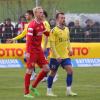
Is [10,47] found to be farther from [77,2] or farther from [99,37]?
[77,2]

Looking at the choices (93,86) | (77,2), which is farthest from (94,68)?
(77,2)

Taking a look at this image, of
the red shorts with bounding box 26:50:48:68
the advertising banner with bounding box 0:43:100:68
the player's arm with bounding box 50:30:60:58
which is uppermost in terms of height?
the player's arm with bounding box 50:30:60:58

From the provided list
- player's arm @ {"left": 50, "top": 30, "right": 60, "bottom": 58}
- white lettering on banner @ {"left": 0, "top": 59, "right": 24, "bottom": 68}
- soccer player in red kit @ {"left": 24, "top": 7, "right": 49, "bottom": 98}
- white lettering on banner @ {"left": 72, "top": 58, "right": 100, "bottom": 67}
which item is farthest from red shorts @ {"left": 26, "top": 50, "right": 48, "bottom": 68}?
white lettering on banner @ {"left": 72, "top": 58, "right": 100, "bottom": 67}

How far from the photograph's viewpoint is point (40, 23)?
14.9 metres

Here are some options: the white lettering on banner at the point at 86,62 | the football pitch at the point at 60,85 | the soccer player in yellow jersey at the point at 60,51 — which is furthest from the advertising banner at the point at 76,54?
the soccer player in yellow jersey at the point at 60,51

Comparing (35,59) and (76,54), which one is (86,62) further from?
(35,59)

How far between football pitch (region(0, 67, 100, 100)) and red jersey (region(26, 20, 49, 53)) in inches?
48.3

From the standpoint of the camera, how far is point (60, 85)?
17828mm

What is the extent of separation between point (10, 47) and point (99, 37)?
413 centimetres

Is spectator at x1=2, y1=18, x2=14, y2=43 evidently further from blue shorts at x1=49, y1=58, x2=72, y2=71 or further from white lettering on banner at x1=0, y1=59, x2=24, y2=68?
blue shorts at x1=49, y1=58, x2=72, y2=71

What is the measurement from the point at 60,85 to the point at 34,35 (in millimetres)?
3328

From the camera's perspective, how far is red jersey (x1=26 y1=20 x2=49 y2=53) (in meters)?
14.7

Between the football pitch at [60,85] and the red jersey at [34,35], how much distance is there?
123 centimetres

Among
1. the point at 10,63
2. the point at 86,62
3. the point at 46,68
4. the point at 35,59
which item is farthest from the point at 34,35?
the point at 86,62
